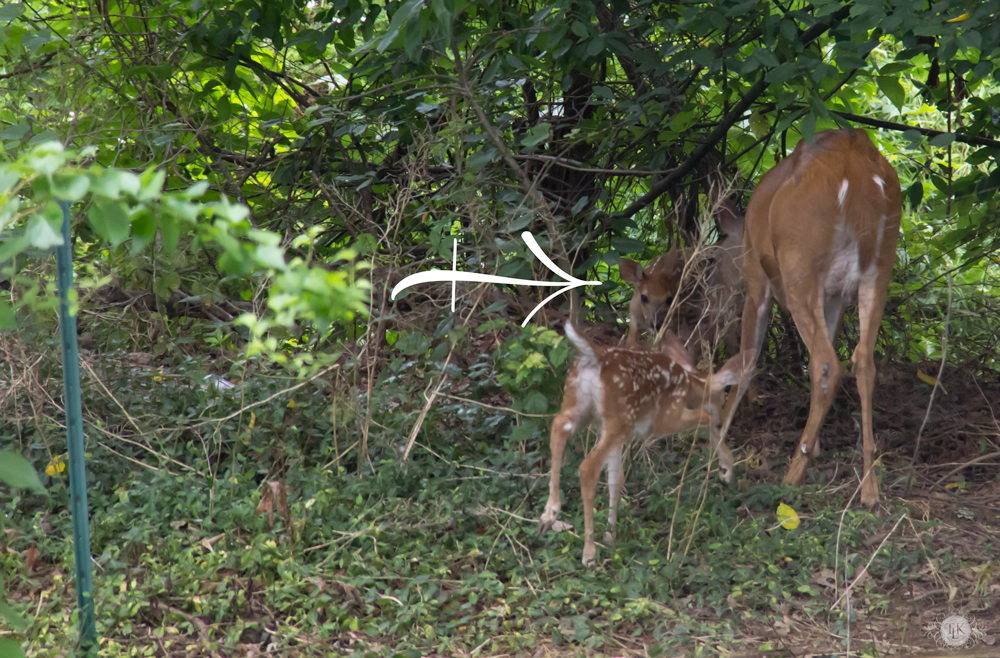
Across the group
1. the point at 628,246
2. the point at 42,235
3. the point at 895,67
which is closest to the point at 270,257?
the point at 42,235

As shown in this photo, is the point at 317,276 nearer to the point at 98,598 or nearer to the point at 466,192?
the point at 98,598

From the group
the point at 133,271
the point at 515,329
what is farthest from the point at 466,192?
the point at 133,271

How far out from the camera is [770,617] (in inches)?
150

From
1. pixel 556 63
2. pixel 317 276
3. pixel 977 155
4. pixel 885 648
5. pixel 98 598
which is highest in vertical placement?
pixel 317 276

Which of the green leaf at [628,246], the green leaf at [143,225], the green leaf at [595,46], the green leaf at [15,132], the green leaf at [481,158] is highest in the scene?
the green leaf at [143,225]

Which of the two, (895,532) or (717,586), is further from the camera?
(895,532)

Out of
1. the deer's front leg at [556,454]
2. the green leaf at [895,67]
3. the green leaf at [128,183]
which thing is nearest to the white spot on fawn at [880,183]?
the green leaf at [895,67]

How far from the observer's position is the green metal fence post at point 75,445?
3.17m

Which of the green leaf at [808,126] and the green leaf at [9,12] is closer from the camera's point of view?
the green leaf at [9,12]

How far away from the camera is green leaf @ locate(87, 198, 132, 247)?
71.0 inches

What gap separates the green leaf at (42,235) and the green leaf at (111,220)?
5.4 inches

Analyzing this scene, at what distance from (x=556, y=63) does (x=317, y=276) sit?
4102 millimetres

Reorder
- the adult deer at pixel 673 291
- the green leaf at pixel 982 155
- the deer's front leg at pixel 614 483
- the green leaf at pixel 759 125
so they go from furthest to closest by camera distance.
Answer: the green leaf at pixel 759 125 < the adult deer at pixel 673 291 < the green leaf at pixel 982 155 < the deer's front leg at pixel 614 483

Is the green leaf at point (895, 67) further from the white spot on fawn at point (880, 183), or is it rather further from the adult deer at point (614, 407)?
the adult deer at point (614, 407)
